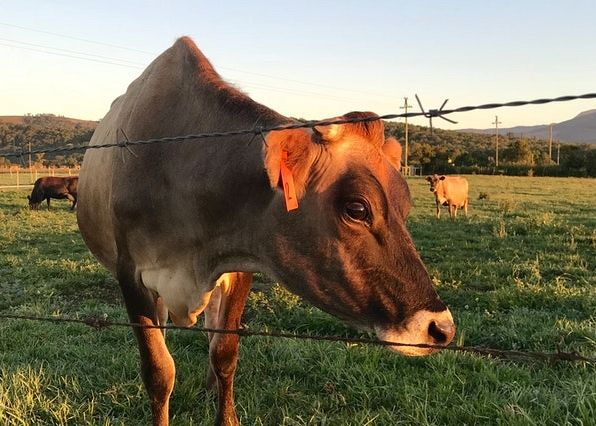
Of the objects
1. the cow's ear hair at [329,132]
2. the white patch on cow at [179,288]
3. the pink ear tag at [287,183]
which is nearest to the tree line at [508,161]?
the white patch on cow at [179,288]

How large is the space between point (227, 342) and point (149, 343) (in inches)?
22.2

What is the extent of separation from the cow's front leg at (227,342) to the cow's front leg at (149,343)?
1.17 ft

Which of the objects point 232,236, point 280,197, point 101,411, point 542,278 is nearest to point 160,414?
point 101,411

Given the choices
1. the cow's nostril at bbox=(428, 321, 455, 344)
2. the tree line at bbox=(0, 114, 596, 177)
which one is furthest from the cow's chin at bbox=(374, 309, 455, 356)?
the tree line at bbox=(0, 114, 596, 177)

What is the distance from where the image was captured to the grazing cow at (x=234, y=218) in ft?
7.33

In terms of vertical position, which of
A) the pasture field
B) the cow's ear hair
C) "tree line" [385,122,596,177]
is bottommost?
the pasture field

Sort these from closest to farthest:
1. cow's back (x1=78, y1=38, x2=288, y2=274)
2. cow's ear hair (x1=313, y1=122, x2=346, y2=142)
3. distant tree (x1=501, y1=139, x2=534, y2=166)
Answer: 1. cow's ear hair (x1=313, y1=122, x2=346, y2=142)
2. cow's back (x1=78, y1=38, x2=288, y2=274)
3. distant tree (x1=501, y1=139, x2=534, y2=166)

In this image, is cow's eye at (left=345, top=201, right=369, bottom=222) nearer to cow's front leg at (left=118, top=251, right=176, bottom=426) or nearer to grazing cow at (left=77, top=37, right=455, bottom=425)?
grazing cow at (left=77, top=37, right=455, bottom=425)

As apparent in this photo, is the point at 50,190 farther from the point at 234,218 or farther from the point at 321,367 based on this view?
the point at 234,218

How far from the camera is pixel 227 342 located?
3791mm

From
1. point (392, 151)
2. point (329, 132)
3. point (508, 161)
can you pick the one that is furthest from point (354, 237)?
point (508, 161)

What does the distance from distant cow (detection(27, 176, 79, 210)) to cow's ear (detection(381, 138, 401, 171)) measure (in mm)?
20495

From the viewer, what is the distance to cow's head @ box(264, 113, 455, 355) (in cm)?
218

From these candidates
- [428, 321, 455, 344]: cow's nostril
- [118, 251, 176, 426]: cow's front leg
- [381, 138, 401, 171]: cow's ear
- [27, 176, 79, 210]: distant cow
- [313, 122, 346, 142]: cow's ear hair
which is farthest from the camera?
[27, 176, 79, 210]: distant cow
